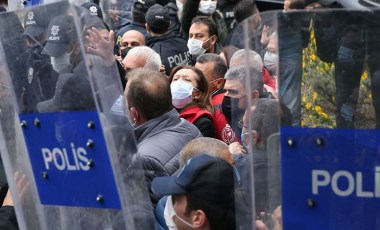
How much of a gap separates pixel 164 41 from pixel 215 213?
4.91 m

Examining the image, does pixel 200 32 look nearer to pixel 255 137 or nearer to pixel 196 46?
pixel 196 46

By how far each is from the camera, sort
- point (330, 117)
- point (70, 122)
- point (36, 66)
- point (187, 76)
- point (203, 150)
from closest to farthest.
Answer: point (330, 117)
point (70, 122)
point (36, 66)
point (203, 150)
point (187, 76)

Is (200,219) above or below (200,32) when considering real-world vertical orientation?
above

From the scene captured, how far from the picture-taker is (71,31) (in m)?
2.59

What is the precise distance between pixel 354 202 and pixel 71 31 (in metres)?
1.05

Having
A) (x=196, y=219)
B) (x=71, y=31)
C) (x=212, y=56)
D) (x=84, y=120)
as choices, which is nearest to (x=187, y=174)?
(x=196, y=219)

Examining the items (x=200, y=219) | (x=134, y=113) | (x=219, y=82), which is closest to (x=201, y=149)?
(x=200, y=219)

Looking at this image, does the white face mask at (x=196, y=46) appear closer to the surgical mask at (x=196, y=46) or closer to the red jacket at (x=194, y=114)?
the surgical mask at (x=196, y=46)

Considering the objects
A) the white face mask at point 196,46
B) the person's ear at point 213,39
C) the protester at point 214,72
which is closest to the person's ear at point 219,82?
the protester at point 214,72

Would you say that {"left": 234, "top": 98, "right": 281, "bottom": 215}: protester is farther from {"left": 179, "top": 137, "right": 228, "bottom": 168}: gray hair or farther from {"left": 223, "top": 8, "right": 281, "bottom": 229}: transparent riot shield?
{"left": 179, "top": 137, "right": 228, "bottom": 168}: gray hair

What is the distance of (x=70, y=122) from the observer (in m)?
2.62

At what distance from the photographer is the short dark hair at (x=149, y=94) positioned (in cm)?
426

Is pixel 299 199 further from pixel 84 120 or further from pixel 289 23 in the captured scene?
pixel 84 120

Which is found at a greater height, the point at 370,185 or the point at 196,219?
the point at 370,185
